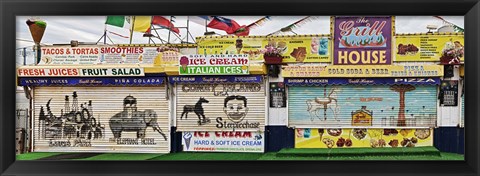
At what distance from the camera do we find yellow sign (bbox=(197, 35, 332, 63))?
4.49 m

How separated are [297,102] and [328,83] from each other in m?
0.44

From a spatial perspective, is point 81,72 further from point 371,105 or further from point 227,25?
point 371,105

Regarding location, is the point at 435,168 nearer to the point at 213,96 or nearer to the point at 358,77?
the point at 358,77

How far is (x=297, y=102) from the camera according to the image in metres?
4.56

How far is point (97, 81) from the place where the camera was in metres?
4.44

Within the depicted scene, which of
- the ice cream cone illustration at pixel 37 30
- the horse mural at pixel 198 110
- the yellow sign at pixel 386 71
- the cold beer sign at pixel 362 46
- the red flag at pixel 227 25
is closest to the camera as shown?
the ice cream cone illustration at pixel 37 30

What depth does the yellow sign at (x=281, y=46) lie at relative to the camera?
449cm

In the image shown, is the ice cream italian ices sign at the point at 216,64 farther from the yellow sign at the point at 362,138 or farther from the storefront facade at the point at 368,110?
the yellow sign at the point at 362,138

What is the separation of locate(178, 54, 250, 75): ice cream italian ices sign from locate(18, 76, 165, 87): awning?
38 cm

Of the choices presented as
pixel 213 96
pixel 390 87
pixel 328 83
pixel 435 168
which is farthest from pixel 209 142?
pixel 435 168

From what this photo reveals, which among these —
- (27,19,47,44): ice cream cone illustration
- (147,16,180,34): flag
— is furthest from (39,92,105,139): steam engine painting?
(147,16,180,34): flag

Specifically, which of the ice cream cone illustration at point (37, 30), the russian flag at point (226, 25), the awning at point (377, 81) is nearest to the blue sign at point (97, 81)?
the ice cream cone illustration at point (37, 30)

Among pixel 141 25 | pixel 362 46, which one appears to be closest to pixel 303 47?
pixel 362 46
